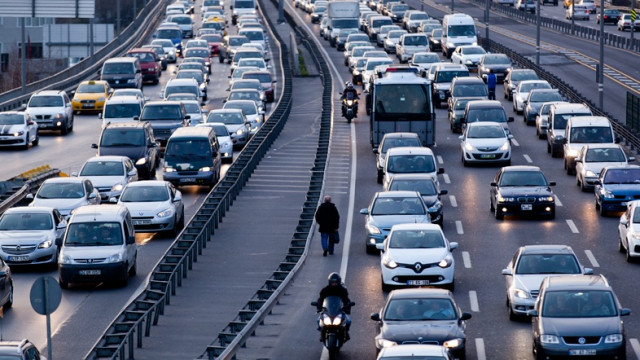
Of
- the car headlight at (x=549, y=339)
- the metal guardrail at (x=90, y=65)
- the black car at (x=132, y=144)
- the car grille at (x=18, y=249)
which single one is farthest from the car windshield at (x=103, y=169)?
the metal guardrail at (x=90, y=65)

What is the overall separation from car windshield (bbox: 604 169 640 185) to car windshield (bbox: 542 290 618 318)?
1606 centimetres

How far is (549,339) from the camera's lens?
22.6 meters

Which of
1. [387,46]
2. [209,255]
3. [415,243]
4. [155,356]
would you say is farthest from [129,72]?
[155,356]

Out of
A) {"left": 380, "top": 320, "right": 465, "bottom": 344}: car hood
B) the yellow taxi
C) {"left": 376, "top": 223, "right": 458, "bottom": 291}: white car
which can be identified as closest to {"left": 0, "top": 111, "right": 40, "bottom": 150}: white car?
the yellow taxi

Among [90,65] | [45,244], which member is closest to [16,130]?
[45,244]

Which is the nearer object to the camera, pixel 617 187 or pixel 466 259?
pixel 466 259

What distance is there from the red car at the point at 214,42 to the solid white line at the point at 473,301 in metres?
67.6

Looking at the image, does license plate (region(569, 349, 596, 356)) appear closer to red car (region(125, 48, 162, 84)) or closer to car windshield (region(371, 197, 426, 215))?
car windshield (region(371, 197, 426, 215))

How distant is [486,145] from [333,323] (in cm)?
2532

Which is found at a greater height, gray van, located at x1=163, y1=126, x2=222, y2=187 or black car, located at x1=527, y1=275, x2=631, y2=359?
black car, located at x1=527, y1=275, x2=631, y2=359

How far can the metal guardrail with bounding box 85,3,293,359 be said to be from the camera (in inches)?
922

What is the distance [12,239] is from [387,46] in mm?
60505

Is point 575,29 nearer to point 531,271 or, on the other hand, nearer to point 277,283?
point 277,283

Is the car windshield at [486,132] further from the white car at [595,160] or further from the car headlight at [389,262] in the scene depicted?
the car headlight at [389,262]
